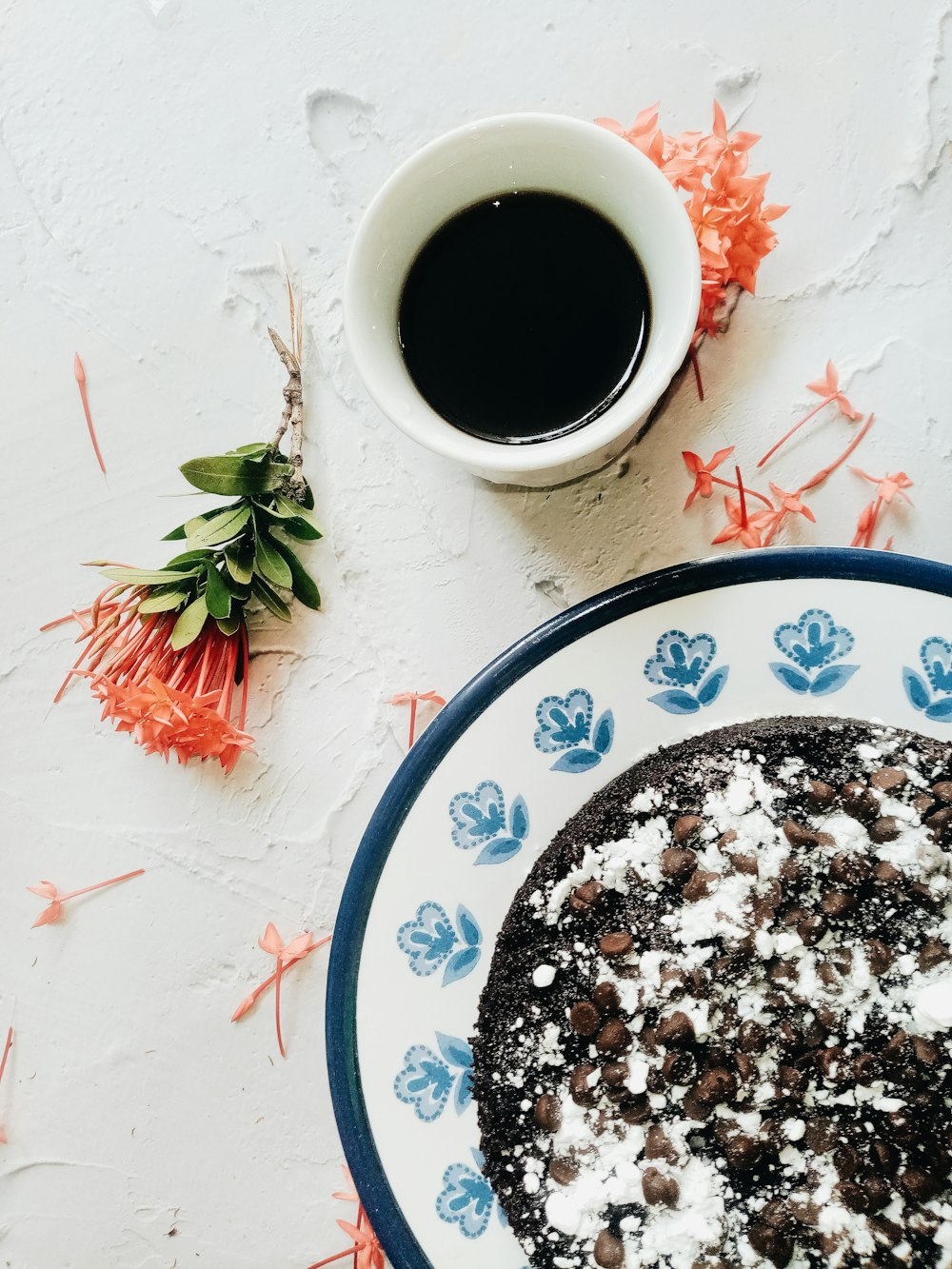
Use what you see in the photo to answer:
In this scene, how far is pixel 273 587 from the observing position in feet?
3.69

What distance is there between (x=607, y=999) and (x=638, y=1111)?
11 centimetres

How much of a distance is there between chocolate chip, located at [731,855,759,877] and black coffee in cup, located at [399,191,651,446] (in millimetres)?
482

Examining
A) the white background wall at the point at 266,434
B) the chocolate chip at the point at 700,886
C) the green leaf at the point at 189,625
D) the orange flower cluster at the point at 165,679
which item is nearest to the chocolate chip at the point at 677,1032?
the chocolate chip at the point at 700,886

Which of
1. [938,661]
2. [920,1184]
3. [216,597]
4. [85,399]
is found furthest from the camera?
[85,399]

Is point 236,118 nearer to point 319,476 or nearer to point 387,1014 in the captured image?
point 319,476

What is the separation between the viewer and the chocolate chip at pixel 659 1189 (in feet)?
2.73

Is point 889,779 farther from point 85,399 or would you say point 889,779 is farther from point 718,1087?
point 85,399

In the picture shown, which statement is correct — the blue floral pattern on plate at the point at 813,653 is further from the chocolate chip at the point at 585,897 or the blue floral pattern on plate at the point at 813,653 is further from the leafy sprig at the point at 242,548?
the leafy sprig at the point at 242,548

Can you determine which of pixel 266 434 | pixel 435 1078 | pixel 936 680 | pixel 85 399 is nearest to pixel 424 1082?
pixel 435 1078

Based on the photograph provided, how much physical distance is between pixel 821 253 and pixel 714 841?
0.72m

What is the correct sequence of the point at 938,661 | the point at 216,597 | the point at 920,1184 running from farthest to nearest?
the point at 216,597 → the point at 938,661 → the point at 920,1184

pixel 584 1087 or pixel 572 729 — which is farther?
pixel 572 729

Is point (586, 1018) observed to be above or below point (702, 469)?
below

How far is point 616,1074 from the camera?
0.86 m
